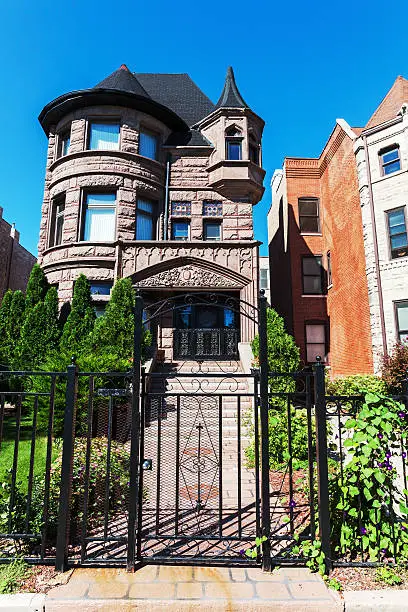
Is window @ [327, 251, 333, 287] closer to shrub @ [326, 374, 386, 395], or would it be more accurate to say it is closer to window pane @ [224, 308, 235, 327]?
shrub @ [326, 374, 386, 395]

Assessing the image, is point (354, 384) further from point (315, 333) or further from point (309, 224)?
point (309, 224)

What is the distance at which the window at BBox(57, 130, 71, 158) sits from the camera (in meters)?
16.8

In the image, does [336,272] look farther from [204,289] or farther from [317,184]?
[204,289]

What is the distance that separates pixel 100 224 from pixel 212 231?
493 centimetres

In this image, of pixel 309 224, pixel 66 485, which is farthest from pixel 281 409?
pixel 309 224

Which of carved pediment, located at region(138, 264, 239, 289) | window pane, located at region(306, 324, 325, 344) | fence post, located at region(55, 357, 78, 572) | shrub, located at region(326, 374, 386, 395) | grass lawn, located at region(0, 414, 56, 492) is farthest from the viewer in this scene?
window pane, located at region(306, 324, 325, 344)

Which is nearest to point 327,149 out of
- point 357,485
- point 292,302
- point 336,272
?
point 336,272

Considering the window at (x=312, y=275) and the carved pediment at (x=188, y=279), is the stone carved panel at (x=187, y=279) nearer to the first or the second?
the carved pediment at (x=188, y=279)

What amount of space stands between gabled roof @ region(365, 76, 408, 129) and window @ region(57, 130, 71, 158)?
549 inches

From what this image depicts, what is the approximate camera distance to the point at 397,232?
1557 centimetres

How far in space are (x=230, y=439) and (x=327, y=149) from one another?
17.8 meters

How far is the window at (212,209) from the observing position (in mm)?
16847

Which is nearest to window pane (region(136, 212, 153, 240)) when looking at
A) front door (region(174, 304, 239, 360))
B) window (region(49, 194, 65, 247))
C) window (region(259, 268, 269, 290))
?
window (region(49, 194, 65, 247))

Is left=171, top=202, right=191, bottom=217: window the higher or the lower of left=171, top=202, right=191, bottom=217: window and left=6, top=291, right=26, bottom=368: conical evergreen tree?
the higher
